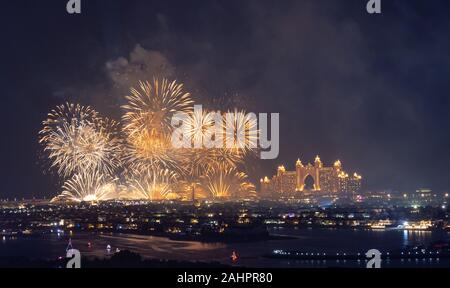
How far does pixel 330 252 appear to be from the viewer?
2489 cm

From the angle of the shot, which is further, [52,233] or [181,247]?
[52,233]

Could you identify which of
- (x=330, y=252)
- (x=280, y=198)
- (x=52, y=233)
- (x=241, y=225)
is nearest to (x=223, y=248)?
(x=330, y=252)

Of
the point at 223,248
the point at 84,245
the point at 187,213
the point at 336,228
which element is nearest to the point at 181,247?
the point at 223,248

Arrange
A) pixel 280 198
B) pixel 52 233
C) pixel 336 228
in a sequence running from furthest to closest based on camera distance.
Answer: pixel 280 198
pixel 336 228
pixel 52 233

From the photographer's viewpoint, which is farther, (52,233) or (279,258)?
(52,233)

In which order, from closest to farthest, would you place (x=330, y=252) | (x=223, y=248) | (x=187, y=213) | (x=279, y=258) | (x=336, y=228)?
1. (x=279, y=258)
2. (x=330, y=252)
3. (x=223, y=248)
4. (x=336, y=228)
5. (x=187, y=213)

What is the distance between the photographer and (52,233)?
36688 millimetres

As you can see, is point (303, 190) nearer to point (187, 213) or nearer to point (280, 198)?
point (280, 198)

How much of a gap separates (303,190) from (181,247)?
199 ft
